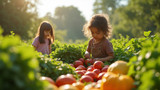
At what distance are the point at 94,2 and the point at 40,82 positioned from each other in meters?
74.0

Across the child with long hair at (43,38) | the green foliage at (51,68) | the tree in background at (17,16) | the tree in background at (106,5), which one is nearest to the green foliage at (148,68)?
the green foliage at (51,68)

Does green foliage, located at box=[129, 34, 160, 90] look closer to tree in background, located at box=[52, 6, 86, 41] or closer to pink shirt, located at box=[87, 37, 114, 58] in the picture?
pink shirt, located at box=[87, 37, 114, 58]

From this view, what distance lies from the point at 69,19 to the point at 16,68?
324ft

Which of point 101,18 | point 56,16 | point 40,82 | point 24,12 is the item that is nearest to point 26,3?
point 24,12

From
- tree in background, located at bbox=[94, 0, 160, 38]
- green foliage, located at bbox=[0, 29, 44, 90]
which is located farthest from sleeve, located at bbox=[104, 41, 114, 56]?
tree in background, located at bbox=[94, 0, 160, 38]

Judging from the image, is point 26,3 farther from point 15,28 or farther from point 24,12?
point 15,28

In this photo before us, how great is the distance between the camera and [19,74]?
1.09 metres

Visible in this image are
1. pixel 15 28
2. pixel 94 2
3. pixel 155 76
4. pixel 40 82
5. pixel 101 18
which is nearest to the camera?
pixel 40 82

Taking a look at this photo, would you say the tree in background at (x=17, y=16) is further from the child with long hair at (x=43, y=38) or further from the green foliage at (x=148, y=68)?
the green foliage at (x=148, y=68)

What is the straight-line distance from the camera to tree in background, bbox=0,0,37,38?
77.6 ft

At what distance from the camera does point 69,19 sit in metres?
98.5

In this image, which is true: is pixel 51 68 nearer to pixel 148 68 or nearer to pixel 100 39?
pixel 148 68

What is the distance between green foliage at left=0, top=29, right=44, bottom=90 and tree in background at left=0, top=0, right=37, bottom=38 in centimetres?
2288

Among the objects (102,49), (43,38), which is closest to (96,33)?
(102,49)
